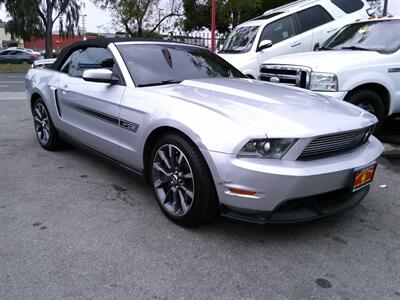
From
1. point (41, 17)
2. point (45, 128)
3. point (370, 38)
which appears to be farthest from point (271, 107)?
point (41, 17)

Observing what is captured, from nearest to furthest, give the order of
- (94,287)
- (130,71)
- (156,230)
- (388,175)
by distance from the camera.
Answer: (94,287) < (156,230) < (130,71) < (388,175)

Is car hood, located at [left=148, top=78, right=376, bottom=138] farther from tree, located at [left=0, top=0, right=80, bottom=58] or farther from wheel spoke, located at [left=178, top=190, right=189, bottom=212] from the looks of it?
tree, located at [left=0, top=0, right=80, bottom=58]

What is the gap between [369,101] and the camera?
595 cm

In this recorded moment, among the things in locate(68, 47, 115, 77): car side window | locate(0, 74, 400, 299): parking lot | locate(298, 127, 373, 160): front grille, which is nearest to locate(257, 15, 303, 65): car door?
locate(68, 47, 115, 77): car side window

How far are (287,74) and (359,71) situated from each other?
103 cm

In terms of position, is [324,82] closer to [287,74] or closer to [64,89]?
[287,74]

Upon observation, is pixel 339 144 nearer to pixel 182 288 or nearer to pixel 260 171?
pixel 260 171

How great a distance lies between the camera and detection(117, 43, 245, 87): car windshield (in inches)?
157

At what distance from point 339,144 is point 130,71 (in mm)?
2040

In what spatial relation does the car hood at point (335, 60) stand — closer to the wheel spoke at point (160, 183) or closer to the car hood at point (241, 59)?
the car hood at point (241, 59)

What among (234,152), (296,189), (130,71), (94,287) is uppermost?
(130,71)

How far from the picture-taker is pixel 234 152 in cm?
280

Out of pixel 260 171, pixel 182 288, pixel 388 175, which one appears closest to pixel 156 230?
pixel 182 288

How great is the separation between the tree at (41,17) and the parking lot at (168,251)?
91.4ft
